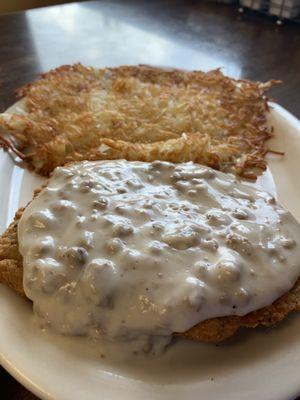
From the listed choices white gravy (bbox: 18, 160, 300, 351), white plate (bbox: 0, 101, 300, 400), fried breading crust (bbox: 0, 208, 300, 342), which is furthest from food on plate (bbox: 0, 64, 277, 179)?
white plate (bbox: 0, 101, 300, 400)

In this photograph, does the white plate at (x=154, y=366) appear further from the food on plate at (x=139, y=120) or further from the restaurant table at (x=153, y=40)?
the restaurant table at (x=153, y=40)

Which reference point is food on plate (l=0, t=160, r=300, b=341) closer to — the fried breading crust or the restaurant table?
the fried breading crust

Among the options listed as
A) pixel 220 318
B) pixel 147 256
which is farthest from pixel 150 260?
pixel 220 318

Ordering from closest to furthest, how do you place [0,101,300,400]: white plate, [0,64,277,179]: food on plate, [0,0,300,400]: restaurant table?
1. [0,101,300,400]: white plate
2. [0,64,277,179]: food on plate
3. [0,0,300,400]: restaurant table

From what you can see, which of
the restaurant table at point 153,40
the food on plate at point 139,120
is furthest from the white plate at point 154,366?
the restaurant table at point 153,40

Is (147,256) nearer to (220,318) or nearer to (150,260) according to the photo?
(150,260)
